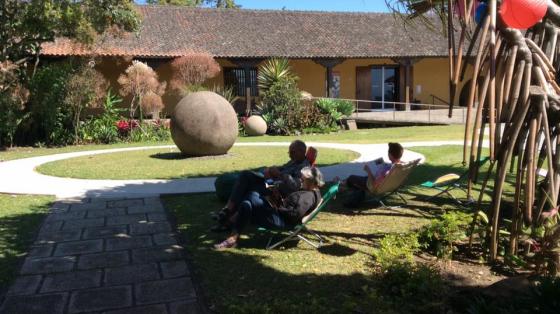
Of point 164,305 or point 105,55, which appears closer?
point 164,305

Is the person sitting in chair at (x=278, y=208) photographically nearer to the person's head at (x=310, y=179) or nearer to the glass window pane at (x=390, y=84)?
the person's head at (x=310, y=179)

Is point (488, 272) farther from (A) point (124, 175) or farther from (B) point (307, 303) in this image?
(A) point (124, 175)

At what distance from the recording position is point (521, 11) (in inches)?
135

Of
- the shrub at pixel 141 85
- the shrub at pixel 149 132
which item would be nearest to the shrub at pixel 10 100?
the shrub at pixel 141 85

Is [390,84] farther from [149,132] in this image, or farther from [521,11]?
[521,11]

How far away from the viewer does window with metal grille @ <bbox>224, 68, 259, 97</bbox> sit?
24.9 m

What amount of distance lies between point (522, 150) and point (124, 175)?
7.67 metres

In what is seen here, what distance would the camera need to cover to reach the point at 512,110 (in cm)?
386

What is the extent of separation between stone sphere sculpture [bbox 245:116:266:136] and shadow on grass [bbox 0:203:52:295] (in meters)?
12.5

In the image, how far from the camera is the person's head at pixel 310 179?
5.21 meters

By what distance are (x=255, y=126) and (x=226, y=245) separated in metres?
14.5

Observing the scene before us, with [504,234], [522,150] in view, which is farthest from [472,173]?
[504,234]

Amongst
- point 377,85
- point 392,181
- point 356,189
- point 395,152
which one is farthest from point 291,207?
point 377,85

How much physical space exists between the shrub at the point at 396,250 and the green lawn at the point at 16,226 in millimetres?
3178
